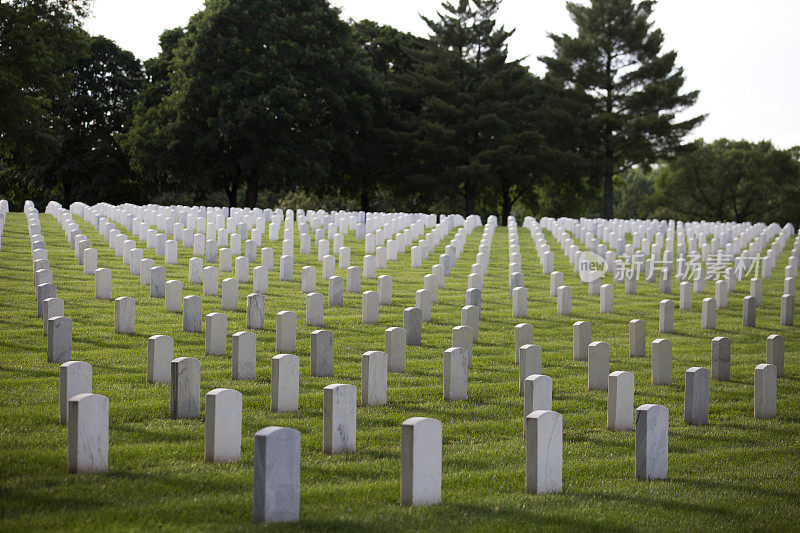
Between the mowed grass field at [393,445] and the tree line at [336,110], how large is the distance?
93.3 feet

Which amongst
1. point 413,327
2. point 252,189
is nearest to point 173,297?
point 413,327

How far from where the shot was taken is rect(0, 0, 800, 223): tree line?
3978 centimetres

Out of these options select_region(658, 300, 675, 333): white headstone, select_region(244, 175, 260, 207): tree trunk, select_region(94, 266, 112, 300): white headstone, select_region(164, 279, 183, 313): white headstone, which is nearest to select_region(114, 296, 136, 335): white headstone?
select_region(164, 279, 183, 313): white headstone

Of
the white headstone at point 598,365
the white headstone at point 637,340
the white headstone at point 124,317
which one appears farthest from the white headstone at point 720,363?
the white headstone at point 124,317

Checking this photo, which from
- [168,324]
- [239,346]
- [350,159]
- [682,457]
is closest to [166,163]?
[350,159]

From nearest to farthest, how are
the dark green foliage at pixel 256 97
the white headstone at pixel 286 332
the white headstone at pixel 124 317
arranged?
the white headstone at pixel 286 332
the white headstone at pixel 124 317
the dark green foliage at pixel 256 97

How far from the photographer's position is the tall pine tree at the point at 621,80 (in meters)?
47.8

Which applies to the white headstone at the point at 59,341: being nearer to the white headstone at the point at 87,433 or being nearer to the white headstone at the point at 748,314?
the white headstone at the point at 87,433

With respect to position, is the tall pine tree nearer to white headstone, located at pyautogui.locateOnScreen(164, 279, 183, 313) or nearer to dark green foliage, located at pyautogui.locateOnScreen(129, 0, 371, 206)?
dark green foliage, located at pyautogui.locateOnScreen(129, 0, 371, 206)

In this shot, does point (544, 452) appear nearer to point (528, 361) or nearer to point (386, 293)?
point (528, 361)

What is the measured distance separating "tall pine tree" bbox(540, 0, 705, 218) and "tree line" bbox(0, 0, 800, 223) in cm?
8

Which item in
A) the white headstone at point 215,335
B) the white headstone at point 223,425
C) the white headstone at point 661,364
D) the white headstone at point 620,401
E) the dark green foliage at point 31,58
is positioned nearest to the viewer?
the white headstone at point 223,425

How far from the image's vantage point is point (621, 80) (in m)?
48.8

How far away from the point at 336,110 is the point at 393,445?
3762 cm
